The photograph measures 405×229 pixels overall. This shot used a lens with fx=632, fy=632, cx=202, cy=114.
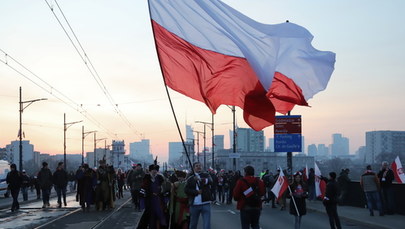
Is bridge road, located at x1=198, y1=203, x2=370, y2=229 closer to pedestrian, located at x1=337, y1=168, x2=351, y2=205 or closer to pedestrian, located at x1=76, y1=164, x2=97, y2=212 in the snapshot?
pedestrian, located at x1=337, y1=168, x2=351, y2=205

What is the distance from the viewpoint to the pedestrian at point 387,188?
22125mm

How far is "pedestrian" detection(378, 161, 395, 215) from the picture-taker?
72.6ft

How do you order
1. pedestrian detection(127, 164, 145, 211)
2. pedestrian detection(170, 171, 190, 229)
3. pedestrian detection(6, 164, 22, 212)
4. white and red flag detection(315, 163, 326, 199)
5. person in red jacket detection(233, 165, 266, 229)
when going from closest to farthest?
person in red jacket detection(233, 165, 266, 229)
pedestrian detection(170, 171, 190, 229)
white and red flag detection(315, 163, 326, 199)
pedestrian detection(127, 164, 145, 211)
pedestrian detection(6, 164, 22, 212)

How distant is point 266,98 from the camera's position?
34.9ft

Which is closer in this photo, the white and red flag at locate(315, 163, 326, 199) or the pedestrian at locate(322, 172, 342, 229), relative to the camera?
the pedestrian at locate(322, 172, 342, 229)

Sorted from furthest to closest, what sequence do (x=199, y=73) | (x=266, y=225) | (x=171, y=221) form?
(x=266, y=225), (x=171, y=221), (x=199, y=73)

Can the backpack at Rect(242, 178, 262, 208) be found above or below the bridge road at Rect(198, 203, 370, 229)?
above

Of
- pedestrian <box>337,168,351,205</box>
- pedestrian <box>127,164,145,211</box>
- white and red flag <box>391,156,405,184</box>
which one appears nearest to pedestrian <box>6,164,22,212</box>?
pedestrian <box>127,164,145,211</box>

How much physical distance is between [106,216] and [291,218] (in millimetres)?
6517

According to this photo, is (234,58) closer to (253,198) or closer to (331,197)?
(253,198)

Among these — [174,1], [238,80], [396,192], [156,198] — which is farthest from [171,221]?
[396,192]

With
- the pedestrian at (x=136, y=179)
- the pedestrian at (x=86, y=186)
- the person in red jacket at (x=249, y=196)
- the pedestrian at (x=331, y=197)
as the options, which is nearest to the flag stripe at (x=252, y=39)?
the person in red jacket at (x=249, y=196)

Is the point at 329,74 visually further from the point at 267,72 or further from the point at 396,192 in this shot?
the point at 396,192

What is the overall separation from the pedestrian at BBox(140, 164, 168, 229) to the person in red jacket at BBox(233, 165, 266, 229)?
261cm
